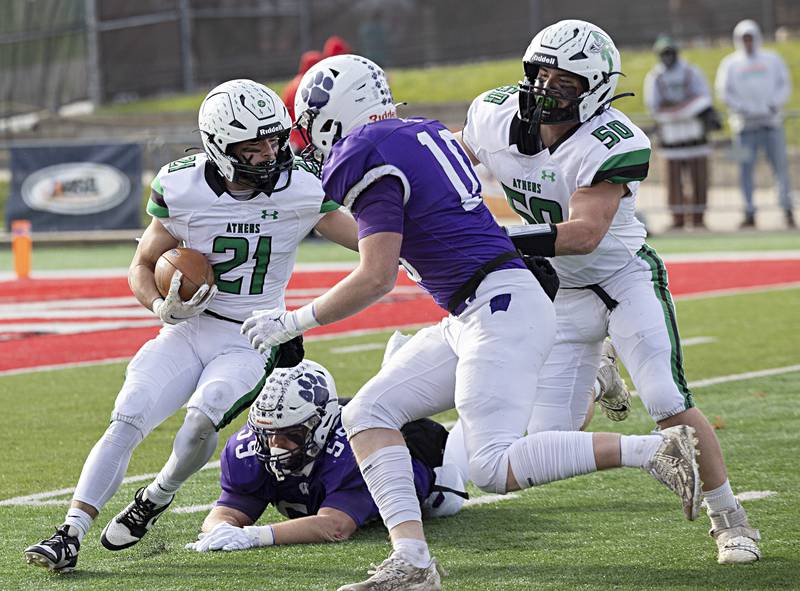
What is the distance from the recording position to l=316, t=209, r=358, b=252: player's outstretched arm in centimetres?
550

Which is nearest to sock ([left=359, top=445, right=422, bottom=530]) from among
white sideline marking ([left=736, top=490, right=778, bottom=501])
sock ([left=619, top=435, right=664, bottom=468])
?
sock ([left=619, top=435, right=664, bottom=468])

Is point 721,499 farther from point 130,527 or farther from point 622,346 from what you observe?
point 130,527

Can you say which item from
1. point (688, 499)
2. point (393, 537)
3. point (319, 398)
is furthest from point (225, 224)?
point (688, 499)

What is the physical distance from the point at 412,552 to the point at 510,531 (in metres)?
0.97

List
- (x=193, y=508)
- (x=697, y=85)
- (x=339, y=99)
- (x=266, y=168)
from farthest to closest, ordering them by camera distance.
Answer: (x=697, y=85), (x=193, y=508), (x=266, y=168), (x=339, y=99)

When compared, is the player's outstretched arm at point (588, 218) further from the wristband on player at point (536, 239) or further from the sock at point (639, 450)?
the sock at point (639, 450)

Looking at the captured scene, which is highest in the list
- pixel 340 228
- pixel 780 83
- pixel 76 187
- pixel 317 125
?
pixel 317 125

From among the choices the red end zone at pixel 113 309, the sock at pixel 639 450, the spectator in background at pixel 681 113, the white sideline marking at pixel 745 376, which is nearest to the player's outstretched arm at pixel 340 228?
the sock at pixel 639 450

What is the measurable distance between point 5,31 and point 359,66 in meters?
22.0

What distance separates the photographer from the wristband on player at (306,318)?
14.5 feet

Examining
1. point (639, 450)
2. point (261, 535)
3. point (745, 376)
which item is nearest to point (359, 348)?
point (745, 376)

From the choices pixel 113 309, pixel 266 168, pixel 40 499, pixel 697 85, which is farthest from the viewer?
pixel 697 85

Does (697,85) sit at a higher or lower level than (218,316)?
lower

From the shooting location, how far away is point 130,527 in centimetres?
508
